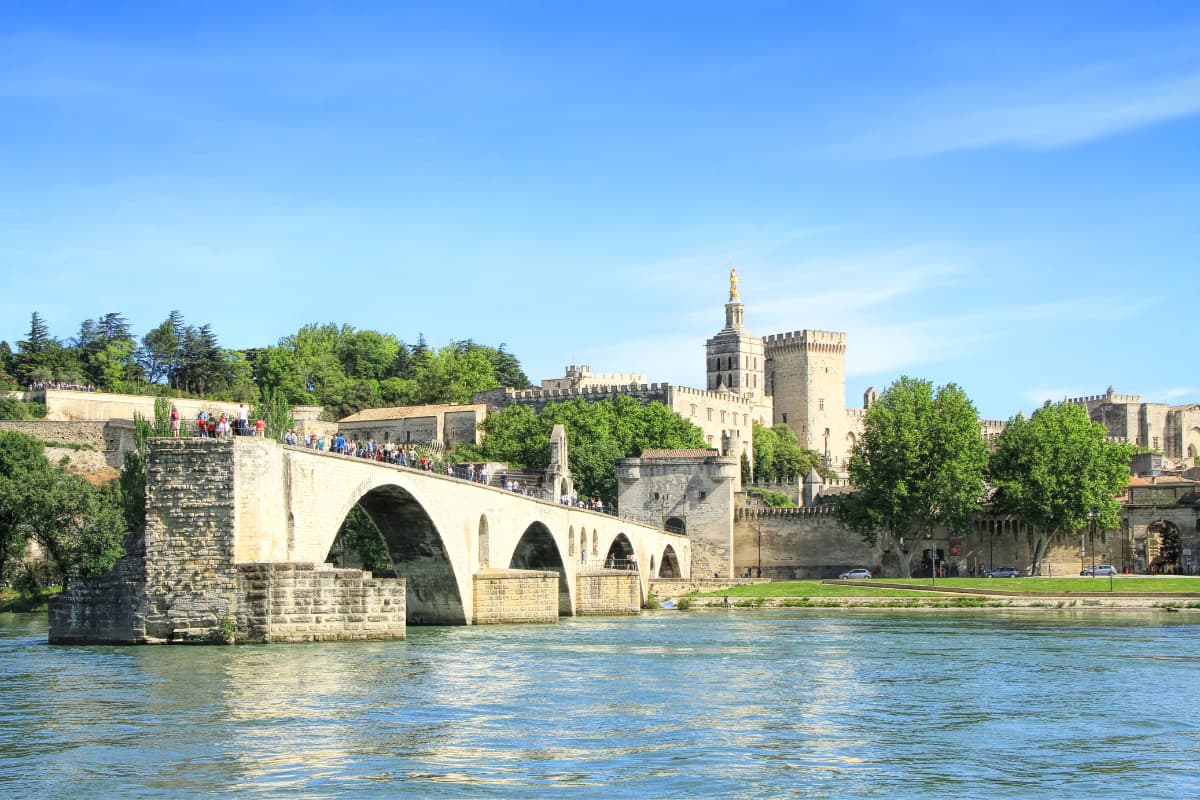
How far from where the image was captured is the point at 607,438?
106 meters

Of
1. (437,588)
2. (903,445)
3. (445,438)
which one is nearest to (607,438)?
(445,438)

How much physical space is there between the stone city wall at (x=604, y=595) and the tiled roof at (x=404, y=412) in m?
56.4

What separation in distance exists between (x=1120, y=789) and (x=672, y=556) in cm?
7038

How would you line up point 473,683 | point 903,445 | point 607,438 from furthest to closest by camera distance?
1. point 607,438
2. point 903,445
3. point 473,683

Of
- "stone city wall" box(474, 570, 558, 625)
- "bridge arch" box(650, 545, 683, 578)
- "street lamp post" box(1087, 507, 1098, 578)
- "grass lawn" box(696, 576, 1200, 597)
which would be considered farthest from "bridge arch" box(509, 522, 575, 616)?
"street lamp post" box(1087, 507, 1098, 578)

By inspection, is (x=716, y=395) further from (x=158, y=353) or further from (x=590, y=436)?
(x=158, y=353)

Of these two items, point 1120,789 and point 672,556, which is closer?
point 1120,789

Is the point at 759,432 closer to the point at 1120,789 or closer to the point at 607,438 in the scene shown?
the point at 607,438

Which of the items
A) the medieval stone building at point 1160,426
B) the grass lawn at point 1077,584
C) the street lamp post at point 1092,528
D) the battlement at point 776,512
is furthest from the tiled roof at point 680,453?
the medieval stone building at point 1160,426

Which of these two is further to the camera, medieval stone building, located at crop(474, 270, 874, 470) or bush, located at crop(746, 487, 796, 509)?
medieval stone building, located at crop(474, 270, 874, 470)

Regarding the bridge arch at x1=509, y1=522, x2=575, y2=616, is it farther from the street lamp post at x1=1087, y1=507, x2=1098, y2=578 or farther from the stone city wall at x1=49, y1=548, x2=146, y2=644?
the street lamp post at x1=1087, y1=507, x2=1098, y2=578

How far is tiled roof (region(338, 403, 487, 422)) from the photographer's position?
118 m

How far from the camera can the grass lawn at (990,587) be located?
6806cm

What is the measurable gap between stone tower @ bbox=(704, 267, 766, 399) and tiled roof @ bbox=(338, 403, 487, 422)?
2988 centimetres
